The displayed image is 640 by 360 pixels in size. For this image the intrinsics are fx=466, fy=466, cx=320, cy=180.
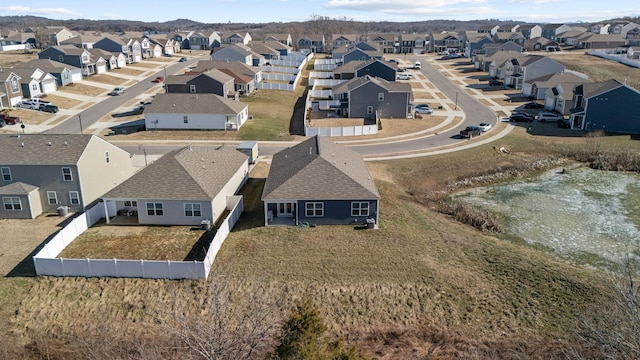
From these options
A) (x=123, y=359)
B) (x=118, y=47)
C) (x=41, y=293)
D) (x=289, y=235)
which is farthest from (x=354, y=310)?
(x=118, y=47)

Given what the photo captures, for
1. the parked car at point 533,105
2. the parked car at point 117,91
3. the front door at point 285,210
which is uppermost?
the parked car at point 117,91

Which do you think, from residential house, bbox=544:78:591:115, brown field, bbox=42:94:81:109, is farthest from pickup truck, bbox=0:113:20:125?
residential house, bbox=544:78:591:115

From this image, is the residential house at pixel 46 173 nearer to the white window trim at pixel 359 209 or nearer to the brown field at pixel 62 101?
the white window trim at pixel 359 209

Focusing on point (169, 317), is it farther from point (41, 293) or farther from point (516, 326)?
point (516, 326)

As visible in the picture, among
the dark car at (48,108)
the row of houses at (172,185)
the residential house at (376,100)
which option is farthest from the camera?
the dark car at (48,108)

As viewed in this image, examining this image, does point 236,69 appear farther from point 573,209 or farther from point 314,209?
point 573,209

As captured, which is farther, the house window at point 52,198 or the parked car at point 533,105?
the parked car at point 533,105

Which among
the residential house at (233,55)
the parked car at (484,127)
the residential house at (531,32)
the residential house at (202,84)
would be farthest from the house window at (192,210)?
the residential house at (531,32)

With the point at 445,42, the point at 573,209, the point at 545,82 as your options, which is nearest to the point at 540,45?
the point at 445,42
